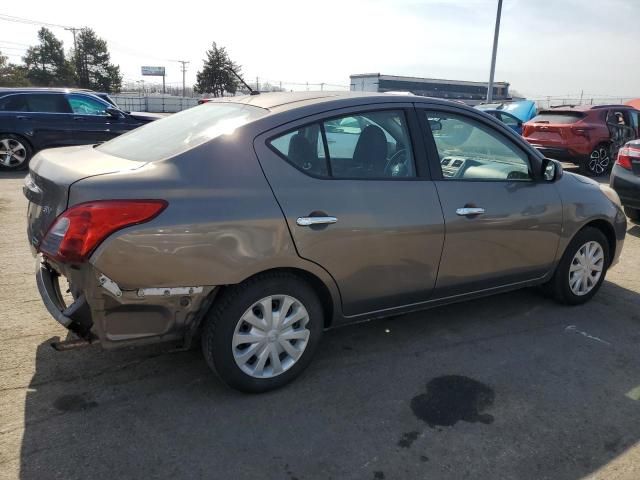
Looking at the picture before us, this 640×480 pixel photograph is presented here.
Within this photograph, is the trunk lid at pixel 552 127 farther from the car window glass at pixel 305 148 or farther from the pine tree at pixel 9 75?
the pine tree at pixel 9 75

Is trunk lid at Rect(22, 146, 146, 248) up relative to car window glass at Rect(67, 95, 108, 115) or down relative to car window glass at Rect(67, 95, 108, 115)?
down

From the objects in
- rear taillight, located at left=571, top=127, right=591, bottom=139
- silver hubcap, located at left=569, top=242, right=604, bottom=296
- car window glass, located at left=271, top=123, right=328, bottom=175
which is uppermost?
rear taillight, located at left=571, top=127, right=591, bottom=139

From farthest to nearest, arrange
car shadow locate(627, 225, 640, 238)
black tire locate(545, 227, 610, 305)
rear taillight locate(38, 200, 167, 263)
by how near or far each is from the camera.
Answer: car shadow locate(627, 225, 640, 238) < black tire locate(545, 227, 610, 305) < rear taillight locate(38, 200, 167, 263)

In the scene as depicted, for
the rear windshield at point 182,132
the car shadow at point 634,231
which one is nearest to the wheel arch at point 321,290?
→ the rear windshield at point 182,132

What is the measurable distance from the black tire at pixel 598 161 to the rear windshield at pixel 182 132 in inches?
429

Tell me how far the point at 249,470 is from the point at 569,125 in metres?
11.9

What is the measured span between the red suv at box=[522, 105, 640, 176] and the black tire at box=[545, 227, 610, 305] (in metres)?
8.40

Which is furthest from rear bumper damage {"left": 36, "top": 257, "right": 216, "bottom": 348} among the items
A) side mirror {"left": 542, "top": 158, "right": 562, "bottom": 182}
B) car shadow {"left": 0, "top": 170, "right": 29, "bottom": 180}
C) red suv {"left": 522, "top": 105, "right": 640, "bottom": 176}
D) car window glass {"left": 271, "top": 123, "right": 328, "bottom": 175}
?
red suv {"left": 522, "top": 105, "right": 640, "bottom": 176}

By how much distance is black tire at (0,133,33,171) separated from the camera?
10062 millimetres

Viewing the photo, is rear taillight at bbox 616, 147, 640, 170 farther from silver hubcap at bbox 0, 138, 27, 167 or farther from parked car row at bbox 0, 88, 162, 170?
silver hubcap at bbox 0, 138, 27, 167

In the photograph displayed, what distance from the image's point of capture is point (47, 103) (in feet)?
34.6

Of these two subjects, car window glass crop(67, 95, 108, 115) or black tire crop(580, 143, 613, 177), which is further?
black tire crop(580, 143, 613, 177)

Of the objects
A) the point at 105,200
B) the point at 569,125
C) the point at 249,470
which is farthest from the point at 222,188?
the point at 569,125

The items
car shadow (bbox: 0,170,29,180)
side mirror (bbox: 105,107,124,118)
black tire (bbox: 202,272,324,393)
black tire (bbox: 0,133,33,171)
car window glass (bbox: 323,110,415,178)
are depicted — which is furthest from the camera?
side mirror (bbox: 105,107,124,118)
